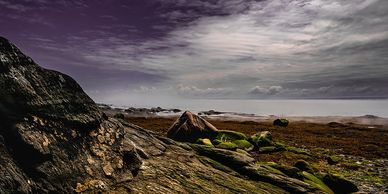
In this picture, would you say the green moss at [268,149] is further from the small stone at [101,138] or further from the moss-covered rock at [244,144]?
the small stone at [101,138]

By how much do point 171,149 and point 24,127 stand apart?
8.27 m

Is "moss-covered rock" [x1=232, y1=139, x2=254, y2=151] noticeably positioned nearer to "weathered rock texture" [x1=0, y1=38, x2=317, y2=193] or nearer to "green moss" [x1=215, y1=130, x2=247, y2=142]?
"green moss" [x1=215, y1=130, x2=247, y2=142]

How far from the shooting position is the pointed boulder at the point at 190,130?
115 feet

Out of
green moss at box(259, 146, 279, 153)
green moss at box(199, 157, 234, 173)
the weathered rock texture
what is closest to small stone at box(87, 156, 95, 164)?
the weathered rock texture

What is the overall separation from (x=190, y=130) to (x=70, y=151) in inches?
985

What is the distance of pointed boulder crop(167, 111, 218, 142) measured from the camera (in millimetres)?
35156

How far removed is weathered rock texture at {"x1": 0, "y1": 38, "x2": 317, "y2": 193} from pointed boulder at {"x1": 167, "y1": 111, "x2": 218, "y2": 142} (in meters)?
18.9

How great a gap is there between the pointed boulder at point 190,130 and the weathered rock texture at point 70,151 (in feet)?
62.0

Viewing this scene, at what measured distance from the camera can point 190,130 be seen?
35625mm

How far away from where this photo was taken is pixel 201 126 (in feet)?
121

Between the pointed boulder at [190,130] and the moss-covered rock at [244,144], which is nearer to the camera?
the pointed boulder at [190,130]

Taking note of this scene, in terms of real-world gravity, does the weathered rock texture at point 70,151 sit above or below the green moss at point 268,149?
above

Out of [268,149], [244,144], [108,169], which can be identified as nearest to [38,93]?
[108,169]

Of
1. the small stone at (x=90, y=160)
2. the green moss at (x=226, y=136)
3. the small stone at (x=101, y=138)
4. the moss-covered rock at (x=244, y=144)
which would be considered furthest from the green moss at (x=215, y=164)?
the moss-covered rock at (x=244, y=144)
